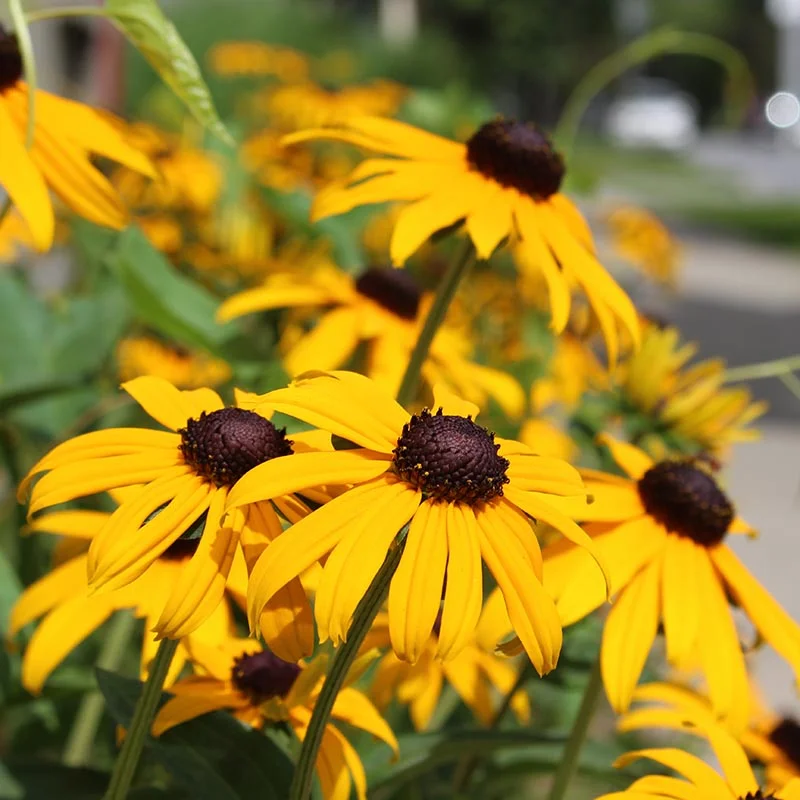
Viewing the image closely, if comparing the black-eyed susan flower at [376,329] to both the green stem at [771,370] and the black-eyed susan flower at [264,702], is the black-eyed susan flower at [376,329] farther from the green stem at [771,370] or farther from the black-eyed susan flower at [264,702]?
the black-eyed susan flower at [264,702]

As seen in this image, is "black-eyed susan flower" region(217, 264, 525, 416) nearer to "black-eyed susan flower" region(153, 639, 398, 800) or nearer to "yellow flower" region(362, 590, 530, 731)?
"yellow flower" region(362, 590, 530, 731)

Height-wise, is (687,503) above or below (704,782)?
above

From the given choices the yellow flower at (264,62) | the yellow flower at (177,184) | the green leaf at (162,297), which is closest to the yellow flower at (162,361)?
the yellow flower at (177,184)

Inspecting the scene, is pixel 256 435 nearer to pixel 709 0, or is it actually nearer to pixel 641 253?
pixel 641 253

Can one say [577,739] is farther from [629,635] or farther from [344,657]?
[344,657]

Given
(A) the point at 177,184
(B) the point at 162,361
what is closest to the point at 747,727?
(B) the point at 162,361

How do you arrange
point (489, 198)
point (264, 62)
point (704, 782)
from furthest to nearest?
point (264, 62) < point (489, 198) < point (704, 782)

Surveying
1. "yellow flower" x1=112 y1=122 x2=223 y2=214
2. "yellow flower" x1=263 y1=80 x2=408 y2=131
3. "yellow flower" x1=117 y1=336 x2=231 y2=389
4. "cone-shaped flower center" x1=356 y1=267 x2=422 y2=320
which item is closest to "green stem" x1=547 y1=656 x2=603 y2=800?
"cone-shaped flower center" x1=356 y1=267 x2=422 y2=320

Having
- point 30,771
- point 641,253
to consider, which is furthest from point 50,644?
point 641,253
